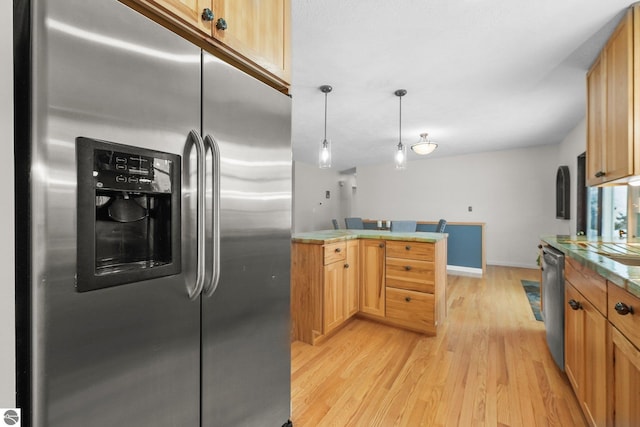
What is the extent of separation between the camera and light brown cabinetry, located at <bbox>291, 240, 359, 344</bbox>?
7.56 feet

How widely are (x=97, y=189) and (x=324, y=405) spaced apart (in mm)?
1581

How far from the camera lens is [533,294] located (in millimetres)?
3686

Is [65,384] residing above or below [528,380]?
above

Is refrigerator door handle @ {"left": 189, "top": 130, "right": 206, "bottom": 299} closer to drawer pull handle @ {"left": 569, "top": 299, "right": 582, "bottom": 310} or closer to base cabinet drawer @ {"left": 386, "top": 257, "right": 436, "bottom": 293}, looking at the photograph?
drawer pull handle @ {"left": 569, "top": 299, "right": 582, "bottom": 310}

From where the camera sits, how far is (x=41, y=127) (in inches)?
22.6

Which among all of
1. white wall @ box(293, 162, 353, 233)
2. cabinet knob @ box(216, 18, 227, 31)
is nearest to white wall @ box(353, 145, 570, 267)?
white wall @ box(293, 162, 353, 233)

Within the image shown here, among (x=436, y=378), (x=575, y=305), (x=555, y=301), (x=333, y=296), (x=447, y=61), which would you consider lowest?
(x=436, y=378)

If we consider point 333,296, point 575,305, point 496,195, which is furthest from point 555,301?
point 496,195

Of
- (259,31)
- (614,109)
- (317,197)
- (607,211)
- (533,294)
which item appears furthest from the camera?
(317,197)

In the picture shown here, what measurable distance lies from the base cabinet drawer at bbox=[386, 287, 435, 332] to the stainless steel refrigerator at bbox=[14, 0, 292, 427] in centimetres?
172

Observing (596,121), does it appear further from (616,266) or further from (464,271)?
(464,271)
